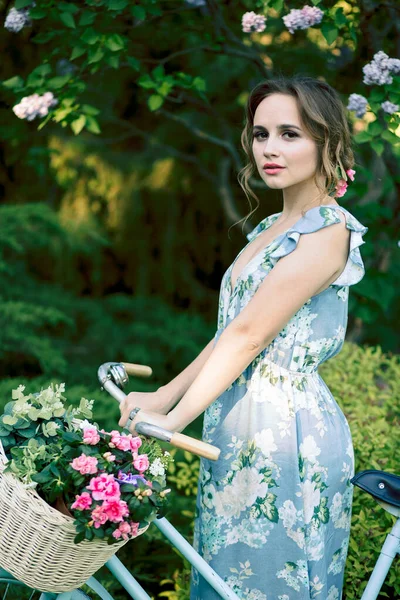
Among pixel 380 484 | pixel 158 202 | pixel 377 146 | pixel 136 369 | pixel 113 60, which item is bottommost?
pixel 158 202

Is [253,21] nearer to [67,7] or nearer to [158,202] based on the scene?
[67,7]

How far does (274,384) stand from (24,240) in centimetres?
313

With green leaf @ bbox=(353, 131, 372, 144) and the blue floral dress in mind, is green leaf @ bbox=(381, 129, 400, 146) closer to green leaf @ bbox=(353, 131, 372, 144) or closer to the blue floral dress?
green leaf @ bbox=(353, 131, 372, 144)

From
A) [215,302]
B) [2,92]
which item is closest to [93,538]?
[2,92]

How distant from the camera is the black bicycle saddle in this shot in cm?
203

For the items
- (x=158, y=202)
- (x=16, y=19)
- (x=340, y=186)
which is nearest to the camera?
(x=340, y=186)

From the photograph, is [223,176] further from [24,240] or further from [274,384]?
[274,384]

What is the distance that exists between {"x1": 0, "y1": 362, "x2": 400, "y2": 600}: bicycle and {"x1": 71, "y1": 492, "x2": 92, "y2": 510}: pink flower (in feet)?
0.70

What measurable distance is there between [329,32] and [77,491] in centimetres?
223

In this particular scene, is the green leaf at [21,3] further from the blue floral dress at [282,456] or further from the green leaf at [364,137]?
the blue floral dress at [282,456]

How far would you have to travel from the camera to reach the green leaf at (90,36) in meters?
3.32

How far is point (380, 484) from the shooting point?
6.72 ft

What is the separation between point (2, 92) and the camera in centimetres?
431

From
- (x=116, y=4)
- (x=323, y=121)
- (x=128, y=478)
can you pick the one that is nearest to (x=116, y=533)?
(x=128, y=478)
